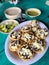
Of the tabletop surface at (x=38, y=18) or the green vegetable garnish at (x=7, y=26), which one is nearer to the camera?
the tabletop surface at (x=38, y=18)

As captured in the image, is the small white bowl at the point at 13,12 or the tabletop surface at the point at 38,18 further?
the small white bowl at the point at 13,12

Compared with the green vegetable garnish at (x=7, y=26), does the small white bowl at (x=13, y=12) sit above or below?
above

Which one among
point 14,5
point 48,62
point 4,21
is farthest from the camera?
point 14,5

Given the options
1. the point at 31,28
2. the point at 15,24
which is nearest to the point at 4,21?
the point at 15,24

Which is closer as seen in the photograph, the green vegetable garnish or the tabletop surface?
the tabletop surface

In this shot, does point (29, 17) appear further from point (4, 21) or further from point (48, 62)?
point (48, 62)

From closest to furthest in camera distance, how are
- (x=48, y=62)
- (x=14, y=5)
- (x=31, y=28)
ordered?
(x=48, y=62) < (x=31, y=28) < (x=14, y=5)

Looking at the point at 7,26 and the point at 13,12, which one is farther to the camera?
the point at 13,12

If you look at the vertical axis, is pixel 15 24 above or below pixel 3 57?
above
